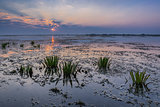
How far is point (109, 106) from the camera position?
4.61 m

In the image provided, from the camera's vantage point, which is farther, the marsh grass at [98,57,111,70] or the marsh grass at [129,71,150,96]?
the marsh grass at [98,57,111,70]

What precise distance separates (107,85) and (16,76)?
623cm

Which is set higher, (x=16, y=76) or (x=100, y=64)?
(x=100, y=64)

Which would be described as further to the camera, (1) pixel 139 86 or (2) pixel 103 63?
(2) pixel 103 63

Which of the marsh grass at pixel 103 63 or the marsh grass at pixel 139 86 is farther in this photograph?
the marsh grass at pixel 103 63

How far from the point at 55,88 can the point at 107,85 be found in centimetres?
303

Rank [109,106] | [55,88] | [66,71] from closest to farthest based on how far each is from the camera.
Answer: [109,106]
[55,88]
[66,71]

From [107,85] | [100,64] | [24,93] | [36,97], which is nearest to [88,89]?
[107,85]

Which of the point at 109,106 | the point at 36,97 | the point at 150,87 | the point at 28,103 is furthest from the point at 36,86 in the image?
the point at 150,87

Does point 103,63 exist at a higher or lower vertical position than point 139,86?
higher

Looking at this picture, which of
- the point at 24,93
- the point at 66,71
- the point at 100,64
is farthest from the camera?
the point at 100,64

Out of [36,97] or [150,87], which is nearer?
[36,97]

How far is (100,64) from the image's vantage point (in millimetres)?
9664

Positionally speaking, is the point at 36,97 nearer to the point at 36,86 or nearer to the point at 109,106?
the point at 36,86
